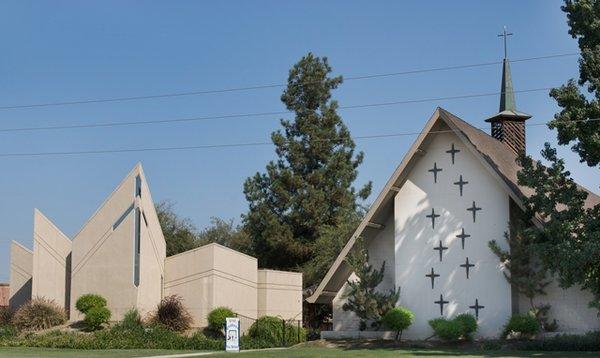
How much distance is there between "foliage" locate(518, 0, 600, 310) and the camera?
2745 cm

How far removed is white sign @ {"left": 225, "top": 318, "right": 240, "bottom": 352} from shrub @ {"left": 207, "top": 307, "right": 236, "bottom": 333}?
682 cm

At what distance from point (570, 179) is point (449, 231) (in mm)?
5900

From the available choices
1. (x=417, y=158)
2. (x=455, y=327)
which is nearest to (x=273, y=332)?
(x=455, y=327)

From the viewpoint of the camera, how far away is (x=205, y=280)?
40469 mm

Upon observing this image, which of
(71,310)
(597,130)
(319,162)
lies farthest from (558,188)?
(319,162)

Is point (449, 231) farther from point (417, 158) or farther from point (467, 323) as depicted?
point (467, 323)

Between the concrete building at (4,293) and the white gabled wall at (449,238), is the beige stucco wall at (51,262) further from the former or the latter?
the white gabled wall at (449,238)

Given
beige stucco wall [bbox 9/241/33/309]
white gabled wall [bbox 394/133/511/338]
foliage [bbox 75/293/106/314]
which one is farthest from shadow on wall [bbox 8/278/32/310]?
white gabled wall [bbox 394/133/511/338]

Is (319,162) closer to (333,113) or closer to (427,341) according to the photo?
(333,113)

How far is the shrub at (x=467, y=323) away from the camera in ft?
104

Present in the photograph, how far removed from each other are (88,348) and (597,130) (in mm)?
20844

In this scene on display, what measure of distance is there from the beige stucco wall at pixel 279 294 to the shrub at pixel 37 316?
386 inches

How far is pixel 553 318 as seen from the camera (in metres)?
31.1

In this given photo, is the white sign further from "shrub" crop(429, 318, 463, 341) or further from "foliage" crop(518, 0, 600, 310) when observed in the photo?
"foliage" crop(518, 0, 600, 310)
